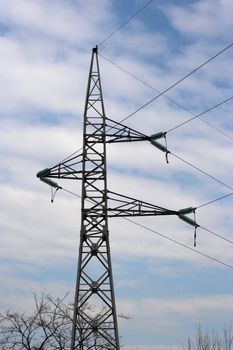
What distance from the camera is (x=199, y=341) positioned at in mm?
42406

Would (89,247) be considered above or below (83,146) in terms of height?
below

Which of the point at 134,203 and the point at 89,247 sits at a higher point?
the point at 134,203

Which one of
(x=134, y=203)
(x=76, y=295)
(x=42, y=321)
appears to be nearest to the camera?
(x=76, y=295)

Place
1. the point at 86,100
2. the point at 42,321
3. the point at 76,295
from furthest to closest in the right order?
the point at 42,321 < the point at 86,100 < the point at 76,295

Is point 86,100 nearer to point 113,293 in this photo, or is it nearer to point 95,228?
point 95,228

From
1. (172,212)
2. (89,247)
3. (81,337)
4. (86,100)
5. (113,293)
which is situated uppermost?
(86,100)

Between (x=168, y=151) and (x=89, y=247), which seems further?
(x=168, y=151)

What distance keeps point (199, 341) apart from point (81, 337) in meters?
21.9

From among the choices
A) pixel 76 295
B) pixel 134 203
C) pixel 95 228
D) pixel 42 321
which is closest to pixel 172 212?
pixel 134 203

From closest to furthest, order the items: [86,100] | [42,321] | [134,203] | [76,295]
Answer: [76,295], [134,203], [86,100], [42,321]

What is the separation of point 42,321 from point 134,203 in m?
19.6

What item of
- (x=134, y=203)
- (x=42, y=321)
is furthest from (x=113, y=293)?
(x=42, y=321)

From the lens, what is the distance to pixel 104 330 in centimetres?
2211

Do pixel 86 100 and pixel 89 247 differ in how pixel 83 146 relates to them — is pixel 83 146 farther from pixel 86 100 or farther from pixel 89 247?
pixel 89 247
